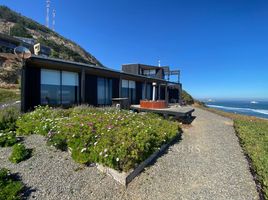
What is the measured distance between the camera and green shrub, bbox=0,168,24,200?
117 inches

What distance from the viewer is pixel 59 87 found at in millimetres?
10805

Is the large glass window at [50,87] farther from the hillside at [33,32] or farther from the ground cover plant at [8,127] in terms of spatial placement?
the hillside at [33,32]

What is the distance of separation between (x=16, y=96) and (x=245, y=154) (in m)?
18.5

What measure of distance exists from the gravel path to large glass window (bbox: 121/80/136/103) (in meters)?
11.4

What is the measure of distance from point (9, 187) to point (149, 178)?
2684 mm

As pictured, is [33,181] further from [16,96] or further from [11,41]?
[11,41]

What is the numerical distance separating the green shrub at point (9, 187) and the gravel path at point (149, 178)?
19 cm

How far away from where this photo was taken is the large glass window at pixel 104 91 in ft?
44.7

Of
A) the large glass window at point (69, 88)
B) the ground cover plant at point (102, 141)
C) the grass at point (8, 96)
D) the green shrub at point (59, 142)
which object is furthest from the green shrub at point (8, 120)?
the grass at point (8, 96)

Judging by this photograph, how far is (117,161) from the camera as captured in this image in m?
3.87

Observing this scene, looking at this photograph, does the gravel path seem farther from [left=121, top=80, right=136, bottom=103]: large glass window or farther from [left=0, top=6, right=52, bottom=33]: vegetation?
[left=0, top=6, right=52, bottom=33]: vegetation

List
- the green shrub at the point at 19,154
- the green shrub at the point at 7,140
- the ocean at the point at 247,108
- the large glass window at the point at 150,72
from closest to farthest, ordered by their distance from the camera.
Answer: the green shrub at the point at 19,154
the green shrub at the point at 7,140
the large glass window at the point at 150,72
the ocean at the point at 247,108

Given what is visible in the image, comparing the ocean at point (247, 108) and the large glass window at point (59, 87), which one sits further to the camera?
the ocean at point (247, 108)

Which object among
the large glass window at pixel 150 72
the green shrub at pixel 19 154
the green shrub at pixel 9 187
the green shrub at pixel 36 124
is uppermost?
the large glass window at pixel 150 72
